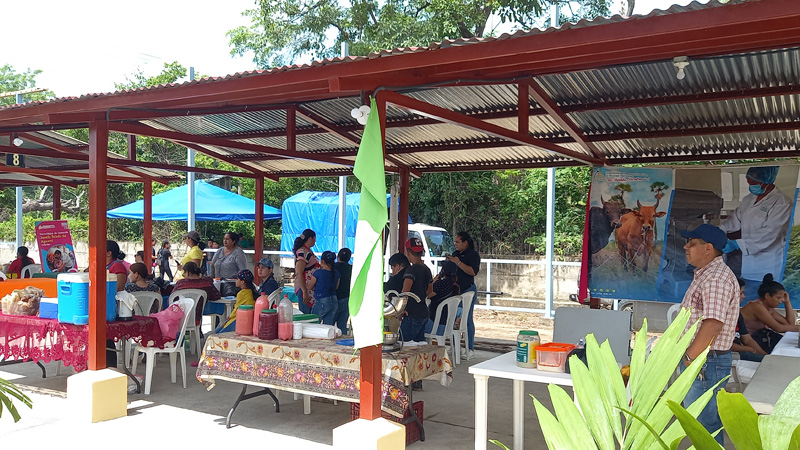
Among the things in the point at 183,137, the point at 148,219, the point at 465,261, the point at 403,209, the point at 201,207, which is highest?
Answer: the point at 183,137

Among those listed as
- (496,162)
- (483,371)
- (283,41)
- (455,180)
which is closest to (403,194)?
(496,162)

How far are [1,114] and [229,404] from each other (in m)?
3.37

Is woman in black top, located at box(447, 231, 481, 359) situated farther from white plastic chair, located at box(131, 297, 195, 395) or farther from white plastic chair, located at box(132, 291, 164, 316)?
white plastic chair, located at box(132, 291, 164, 316)

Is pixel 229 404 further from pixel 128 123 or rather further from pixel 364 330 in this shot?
pixel 128 123

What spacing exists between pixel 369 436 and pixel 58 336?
3.31m

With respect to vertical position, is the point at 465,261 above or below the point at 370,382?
above

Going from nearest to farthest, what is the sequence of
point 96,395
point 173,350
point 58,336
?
point 96,395
point 58,336
point 173,350

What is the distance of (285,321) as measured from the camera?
5.33 m

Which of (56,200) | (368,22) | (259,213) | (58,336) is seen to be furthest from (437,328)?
(368,22)

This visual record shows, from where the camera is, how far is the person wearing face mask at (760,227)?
712cm

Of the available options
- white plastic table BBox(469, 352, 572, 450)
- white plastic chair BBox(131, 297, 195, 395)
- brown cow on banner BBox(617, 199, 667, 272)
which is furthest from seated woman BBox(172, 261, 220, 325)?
brown cow on banner BBox(617, 199, 667, 272)

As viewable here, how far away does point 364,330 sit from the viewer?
413cm

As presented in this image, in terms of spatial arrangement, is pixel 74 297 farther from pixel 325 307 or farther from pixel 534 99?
pixel 534 99

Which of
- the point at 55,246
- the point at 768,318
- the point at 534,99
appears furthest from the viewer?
the point at 55,246
